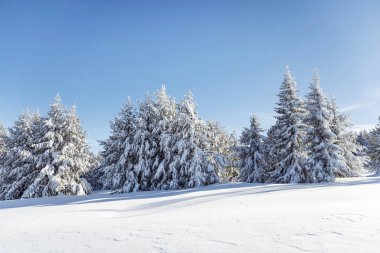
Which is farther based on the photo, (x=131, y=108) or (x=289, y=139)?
(x=131, y=108)

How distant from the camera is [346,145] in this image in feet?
87.0

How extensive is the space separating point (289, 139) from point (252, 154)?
26.1 ft

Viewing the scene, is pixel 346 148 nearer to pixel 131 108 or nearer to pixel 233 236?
pixel 131 108

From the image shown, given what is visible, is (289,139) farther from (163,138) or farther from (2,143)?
(2,143)

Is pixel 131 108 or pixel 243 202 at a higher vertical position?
pixel 131 108

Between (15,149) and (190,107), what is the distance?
61.6 feet

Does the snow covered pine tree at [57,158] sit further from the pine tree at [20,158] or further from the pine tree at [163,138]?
the pine tree at [163,138]

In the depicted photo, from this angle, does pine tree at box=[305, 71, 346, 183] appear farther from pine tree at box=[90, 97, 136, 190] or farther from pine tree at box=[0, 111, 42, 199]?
pine tree at box=[0, 111, 42, 199]

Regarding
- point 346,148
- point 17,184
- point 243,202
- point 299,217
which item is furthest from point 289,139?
point 17,184

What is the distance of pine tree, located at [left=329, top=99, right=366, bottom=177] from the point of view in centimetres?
2546

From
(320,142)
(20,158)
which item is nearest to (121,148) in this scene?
(20,158)

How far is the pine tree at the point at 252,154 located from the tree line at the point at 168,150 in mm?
2536

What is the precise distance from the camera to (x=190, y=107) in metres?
25.4

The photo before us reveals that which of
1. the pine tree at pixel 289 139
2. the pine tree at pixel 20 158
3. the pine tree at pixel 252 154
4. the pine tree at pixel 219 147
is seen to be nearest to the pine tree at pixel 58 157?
the pine tree at pixel 20 158
